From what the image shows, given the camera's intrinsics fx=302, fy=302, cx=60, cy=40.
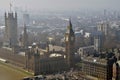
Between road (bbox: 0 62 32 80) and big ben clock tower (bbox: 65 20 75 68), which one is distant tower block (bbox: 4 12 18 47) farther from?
big ben clock tower (bbox: 65 20 75 68)

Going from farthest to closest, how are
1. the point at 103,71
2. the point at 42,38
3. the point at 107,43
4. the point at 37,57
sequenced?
the point at 42,38, the point at 107,43, the point at 37,57, the point at 103,71

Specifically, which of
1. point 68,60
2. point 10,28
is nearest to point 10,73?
point 68,60

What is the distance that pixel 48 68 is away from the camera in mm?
14656

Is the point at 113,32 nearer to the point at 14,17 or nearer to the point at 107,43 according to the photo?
the point at 107,43

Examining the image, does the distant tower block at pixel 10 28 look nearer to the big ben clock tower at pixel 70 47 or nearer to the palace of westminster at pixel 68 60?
the palace of westminster at pixel 68 60

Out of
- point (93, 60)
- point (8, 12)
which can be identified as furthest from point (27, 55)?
point (8, 12)

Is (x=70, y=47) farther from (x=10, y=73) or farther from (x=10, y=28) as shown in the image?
(x=10, y=28)

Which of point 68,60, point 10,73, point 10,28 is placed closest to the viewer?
point 10,73

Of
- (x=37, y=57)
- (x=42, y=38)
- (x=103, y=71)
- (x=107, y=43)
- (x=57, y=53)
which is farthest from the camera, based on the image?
(x=42, y=38)

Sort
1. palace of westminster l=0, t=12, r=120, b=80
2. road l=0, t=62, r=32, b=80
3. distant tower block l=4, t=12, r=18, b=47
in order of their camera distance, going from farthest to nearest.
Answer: distant tower block l=4, t=12, r=18, b=47 < road l=0, t=62, r=32, b=80 < palace of westminster l=0, t=12, r=120, b=80

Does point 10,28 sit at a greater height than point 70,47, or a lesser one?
greater

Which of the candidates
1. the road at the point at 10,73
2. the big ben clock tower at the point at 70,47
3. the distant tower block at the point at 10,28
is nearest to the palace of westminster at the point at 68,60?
the big ben clock tower at the point at 70,47

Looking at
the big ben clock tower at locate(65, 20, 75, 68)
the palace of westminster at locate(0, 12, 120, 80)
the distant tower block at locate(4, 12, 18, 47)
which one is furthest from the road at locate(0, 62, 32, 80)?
the distant tower block at locate(4, 12, 18, 47)

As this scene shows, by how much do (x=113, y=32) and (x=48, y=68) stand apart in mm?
12845
